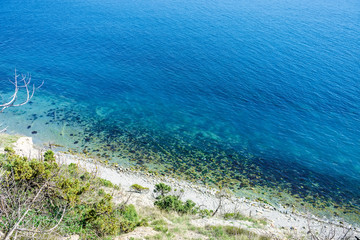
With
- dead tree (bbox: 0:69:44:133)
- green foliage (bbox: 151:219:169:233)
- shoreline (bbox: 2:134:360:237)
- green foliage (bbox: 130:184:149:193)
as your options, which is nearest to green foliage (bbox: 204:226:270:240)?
green foliage (bbox: 151:219:169:233)

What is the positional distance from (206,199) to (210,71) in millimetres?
39060

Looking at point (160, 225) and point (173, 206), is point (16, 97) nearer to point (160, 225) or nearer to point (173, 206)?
point (160, 225)

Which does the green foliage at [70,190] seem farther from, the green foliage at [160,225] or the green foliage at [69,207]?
the green foliage at [160,225]

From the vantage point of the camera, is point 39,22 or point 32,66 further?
point 39,22

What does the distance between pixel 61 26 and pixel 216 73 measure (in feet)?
188

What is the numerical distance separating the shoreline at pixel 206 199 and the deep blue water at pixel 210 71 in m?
9.33

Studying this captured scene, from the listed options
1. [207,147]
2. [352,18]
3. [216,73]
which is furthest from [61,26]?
[352,18]

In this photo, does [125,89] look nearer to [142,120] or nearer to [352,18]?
[142,120]

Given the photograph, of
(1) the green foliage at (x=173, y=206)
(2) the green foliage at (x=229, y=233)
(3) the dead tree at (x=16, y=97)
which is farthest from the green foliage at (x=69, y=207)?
(2) the green foliage at (x=229, y=233)

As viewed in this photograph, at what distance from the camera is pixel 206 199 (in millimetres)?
33188

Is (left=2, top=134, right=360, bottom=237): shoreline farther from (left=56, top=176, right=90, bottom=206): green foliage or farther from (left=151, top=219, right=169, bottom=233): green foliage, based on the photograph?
(left=56, top=176, right=90, bottom=206): green foliage

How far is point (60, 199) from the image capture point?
18891mm

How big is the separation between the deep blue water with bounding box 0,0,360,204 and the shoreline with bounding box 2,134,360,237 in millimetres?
9333

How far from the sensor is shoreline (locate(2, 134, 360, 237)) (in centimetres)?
3001
